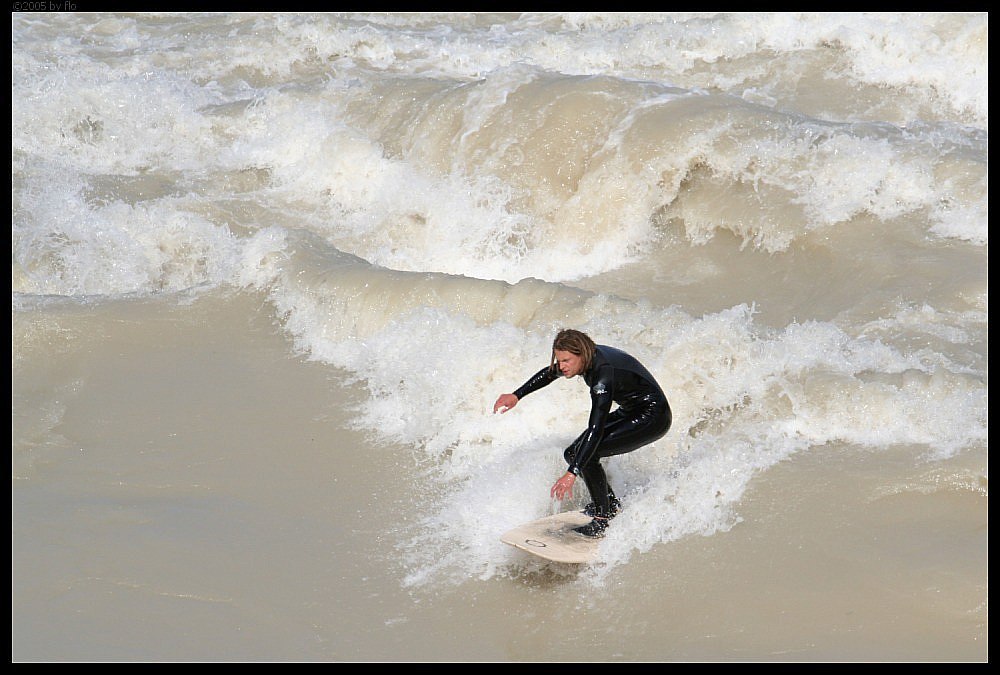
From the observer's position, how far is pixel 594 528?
16.3 feet

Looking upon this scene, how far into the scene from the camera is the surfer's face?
4828 millimetres

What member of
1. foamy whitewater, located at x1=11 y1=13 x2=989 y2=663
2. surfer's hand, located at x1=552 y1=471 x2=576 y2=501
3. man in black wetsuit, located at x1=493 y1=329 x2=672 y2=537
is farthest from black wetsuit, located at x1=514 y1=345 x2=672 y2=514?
foamy whitewater, located at x1=11 y1=13 x2=989 y2=663

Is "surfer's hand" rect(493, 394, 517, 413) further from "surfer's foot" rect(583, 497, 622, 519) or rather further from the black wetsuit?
"surfer's foot" rect(583, 497, 622, 519)

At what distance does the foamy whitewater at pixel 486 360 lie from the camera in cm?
447

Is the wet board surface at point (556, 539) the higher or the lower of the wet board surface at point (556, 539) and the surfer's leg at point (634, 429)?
the lower

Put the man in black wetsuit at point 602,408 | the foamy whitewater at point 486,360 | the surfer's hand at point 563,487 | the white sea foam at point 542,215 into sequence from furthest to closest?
the white sea foam at point 542,215
the man in black wetsuit at point 602,408
the surfer's hand at point 563,487
the foamy whitewater at point 486,360

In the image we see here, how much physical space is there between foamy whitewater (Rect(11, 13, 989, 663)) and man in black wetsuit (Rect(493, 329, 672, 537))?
0.22m

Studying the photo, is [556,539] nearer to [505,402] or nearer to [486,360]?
[505,402]

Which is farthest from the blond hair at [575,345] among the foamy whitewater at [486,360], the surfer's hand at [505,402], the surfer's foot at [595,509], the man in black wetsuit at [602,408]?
the foamy whitewater at [486,360]

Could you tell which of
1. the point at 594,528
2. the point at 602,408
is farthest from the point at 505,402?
the point at 594,528

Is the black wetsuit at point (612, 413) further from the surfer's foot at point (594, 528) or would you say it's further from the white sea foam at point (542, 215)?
the white sea foam at point (542, 215)
